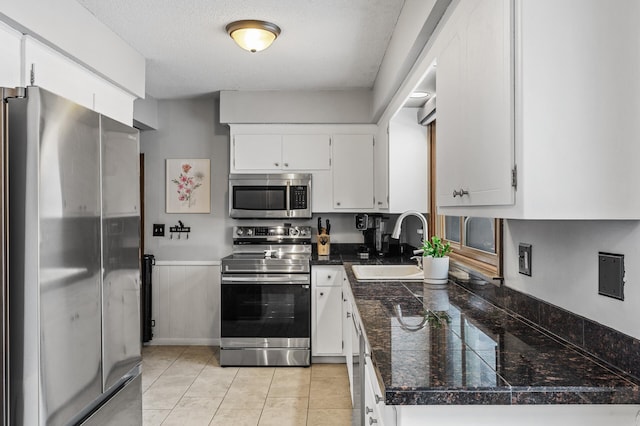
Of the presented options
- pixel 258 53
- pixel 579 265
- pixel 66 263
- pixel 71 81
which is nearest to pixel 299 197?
pixel 258 53

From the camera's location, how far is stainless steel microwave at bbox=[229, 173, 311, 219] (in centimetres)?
442

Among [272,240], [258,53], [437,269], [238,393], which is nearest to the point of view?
[437,269]

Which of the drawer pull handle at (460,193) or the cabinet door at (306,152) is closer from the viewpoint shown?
the drawer pull handle at (460,193)

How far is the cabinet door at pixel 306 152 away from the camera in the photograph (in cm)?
442

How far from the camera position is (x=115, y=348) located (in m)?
1.84

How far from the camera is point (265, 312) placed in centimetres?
402

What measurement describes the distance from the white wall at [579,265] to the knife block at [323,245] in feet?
8.51

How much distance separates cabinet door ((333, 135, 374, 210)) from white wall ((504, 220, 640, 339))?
8.42 ft

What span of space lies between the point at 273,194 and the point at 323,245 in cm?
65

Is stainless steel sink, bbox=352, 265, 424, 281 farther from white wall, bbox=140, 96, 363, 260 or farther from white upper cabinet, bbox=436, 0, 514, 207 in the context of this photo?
white upper cabinet, bbox=436, 0, 514, 207

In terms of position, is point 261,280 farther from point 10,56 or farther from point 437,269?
point 10,56

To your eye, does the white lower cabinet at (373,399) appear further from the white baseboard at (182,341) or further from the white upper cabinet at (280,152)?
the white baseboard at (182,341)

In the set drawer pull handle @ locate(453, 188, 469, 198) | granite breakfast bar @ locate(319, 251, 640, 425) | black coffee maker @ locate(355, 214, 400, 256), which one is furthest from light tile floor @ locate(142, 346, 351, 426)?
drawer pull handle @ locate(453, 188, 469, 198)

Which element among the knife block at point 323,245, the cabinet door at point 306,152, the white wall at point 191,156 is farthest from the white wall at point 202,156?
the knife block at point 323,245
